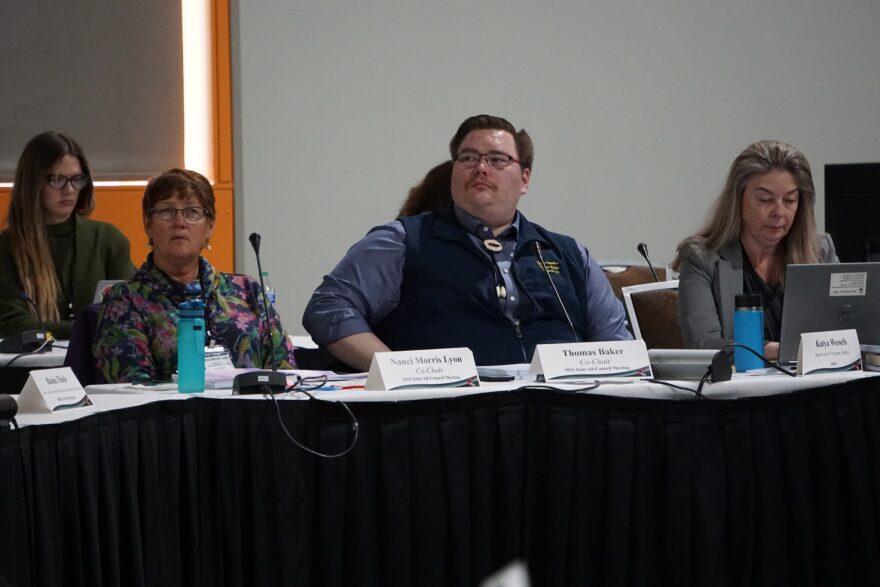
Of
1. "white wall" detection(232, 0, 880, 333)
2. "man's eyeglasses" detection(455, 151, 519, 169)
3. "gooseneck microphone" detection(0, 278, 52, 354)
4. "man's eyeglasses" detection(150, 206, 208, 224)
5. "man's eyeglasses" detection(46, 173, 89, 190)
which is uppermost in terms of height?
"white wall" detection(232, 0, 880, 333)

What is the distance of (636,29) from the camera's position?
5.46m

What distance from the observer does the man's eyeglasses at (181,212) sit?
2.68 metres

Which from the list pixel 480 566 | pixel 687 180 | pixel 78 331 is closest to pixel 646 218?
pixel 687 180

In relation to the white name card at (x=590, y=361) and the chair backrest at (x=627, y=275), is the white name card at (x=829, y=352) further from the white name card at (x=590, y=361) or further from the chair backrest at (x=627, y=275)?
the chair backrest at (x=627, y=275)

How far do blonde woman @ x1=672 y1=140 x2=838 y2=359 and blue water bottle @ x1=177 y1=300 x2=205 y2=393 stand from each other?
1444 millimetres

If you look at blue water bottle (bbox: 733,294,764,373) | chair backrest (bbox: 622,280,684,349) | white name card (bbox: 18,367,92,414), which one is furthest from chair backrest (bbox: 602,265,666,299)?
white name card (bbox: 18,367,92,414)

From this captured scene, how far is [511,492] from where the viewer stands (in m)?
1.97

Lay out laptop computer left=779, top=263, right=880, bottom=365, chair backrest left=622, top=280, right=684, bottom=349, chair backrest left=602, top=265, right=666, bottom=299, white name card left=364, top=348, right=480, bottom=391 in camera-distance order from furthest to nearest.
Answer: chair backrest left=602, top=265, right=666, bottom=299, chair backrest left=622, top=280, right=684, bottom=349, laptop computer left=779, top=263, right=880, bottom=365, white name card left=364, top=348, right=480, bottom=391

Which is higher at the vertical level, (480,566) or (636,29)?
(636,29)

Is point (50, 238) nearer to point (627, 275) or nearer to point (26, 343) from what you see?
point (26, 343)

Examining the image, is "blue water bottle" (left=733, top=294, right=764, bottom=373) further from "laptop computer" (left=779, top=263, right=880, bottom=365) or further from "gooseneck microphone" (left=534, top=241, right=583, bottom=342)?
"gooseneck microphone" (left=534, top=241, right=583, bottom=342)

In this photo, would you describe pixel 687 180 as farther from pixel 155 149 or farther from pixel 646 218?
pixel 155 149

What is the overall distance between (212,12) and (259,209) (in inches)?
38.2

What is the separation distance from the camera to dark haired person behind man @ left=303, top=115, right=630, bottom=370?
2773 mm
